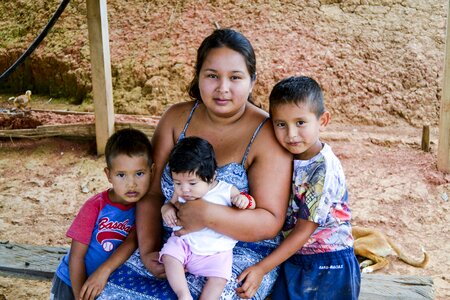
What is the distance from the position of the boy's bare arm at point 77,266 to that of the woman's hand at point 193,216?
452 millimetres

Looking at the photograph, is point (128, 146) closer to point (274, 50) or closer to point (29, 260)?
point (29, 260)

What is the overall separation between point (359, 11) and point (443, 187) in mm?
3239

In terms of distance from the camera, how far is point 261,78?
6.35 m

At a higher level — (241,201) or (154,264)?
(241,201)

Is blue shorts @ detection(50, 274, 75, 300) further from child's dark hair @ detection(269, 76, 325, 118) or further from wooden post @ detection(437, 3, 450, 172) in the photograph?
wooden post @ detection(437, 3, 450, 172)

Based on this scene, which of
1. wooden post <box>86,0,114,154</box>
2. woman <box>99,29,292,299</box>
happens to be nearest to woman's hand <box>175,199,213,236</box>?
woman <box>99,29,292,299</box>

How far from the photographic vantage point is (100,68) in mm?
5223

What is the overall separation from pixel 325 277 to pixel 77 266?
995 mm

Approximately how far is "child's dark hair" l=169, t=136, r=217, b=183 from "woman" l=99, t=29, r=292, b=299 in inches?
4.6

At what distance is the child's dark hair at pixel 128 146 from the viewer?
6.82 feet

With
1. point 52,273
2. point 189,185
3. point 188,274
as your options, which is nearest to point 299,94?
point 189,185

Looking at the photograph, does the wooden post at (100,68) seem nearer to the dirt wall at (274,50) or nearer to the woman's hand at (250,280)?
the dirt wall at (274,50)

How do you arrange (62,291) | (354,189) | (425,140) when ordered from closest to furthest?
(62,291)
(354,189)
(425,140)

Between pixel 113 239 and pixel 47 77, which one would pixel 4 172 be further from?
pixel 113 239
